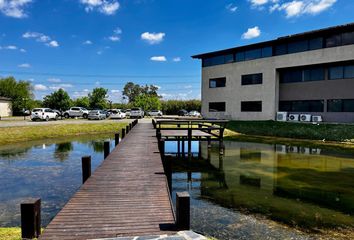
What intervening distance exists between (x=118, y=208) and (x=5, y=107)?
67551 millimetres

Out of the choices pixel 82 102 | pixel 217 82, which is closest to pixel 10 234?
pixel 217 82

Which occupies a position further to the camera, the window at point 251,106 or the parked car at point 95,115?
the parked car at point 95,115

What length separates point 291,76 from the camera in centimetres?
3669

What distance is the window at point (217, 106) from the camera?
42844 mm

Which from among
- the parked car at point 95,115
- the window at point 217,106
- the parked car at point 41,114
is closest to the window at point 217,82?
the window at point 217,106

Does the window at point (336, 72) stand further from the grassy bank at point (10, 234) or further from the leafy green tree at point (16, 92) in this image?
the leafy green tree at point (16, 92)

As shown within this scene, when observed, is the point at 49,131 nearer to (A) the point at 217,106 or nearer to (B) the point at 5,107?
(A) the point at 217,106

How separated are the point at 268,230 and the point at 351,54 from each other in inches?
1146

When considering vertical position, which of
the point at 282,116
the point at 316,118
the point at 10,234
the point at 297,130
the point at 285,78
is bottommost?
the point at 10,234

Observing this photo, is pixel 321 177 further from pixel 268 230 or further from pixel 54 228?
pixel 54 228

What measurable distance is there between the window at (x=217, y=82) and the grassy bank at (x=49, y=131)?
15.4 meters

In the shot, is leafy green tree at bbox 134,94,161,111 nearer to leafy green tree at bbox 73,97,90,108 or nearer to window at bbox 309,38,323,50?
leafy green tree at bbox 73,97,90,108

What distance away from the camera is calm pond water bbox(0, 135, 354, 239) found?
25.9 ft

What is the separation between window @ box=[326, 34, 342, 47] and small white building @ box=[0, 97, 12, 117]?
61725 mm
